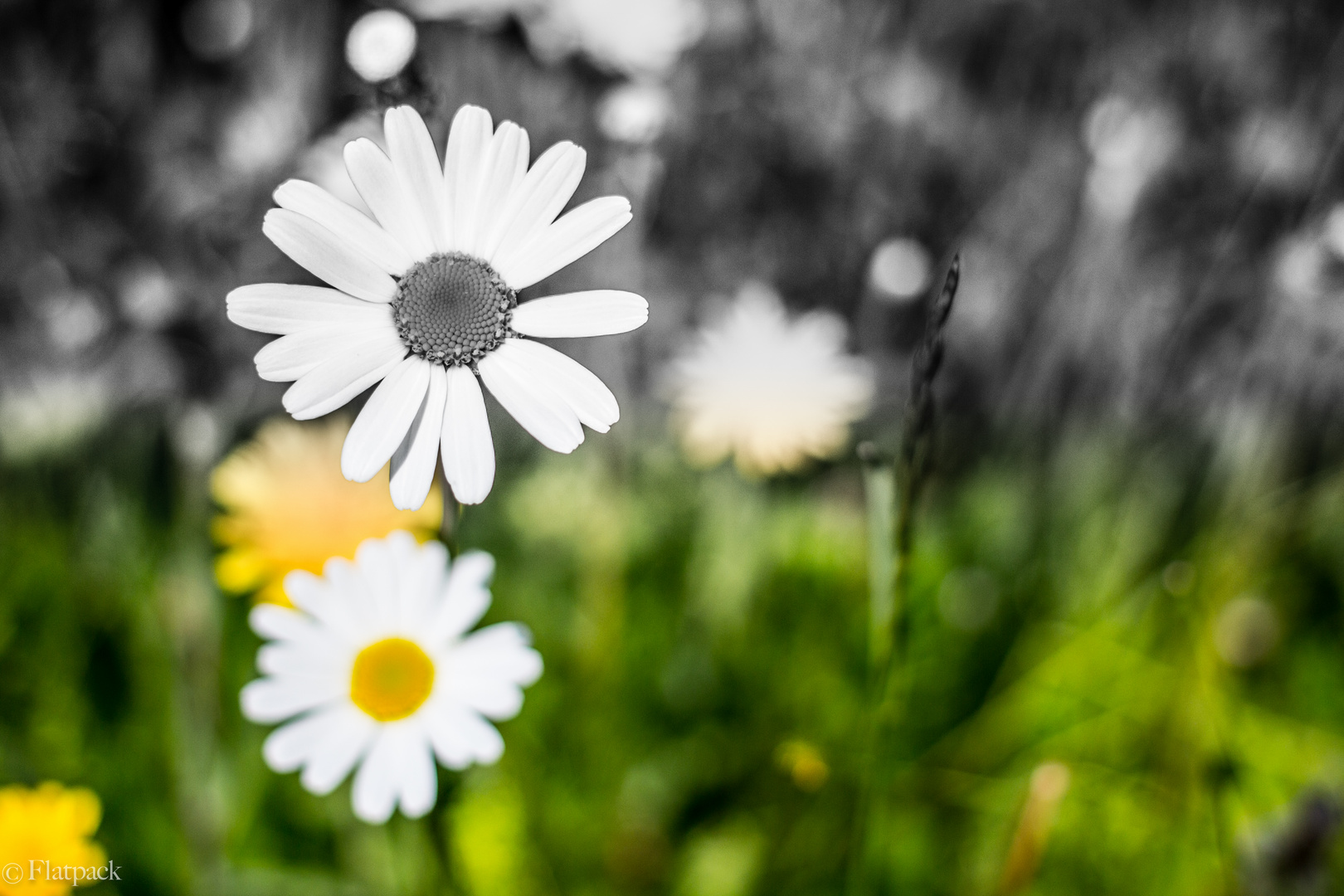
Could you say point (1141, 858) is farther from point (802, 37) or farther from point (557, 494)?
point (802, 37)

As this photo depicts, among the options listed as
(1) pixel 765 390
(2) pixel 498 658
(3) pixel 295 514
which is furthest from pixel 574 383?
(1) pixel 765 390

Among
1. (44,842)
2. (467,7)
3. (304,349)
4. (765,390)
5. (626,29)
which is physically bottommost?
(44,842)

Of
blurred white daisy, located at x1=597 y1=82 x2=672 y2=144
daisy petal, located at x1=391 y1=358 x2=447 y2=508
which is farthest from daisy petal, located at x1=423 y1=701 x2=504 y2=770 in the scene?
blurred white daisy, located at x1=597 y1=82 x2=672 y2=144

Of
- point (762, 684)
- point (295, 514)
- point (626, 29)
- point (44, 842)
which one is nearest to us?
point (44, 842)

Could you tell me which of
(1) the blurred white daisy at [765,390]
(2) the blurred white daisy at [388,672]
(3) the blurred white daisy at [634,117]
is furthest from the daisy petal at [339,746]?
(3) the blurred white daisy at [634,117]

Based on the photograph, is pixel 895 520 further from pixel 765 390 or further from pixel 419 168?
pixel 765 390

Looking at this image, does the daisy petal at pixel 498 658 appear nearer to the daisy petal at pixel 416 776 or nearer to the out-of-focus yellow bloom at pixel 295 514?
the daisy petal at pixel 416 776

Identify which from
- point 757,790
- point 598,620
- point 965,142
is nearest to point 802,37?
point 965,142

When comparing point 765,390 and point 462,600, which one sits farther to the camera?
point 765,390
